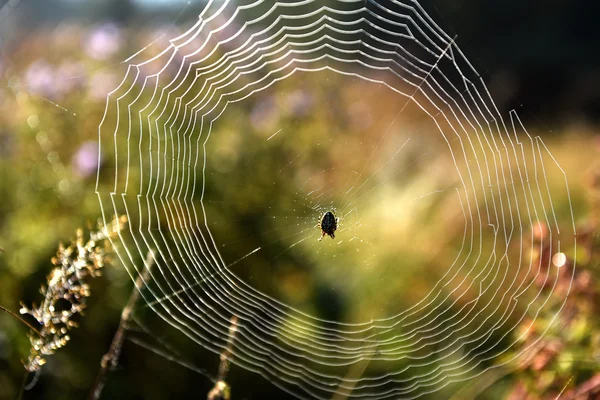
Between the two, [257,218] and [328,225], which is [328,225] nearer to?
[328,225]

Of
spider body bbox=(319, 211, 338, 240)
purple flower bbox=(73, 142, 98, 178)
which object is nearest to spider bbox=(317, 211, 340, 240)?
spider body bbox=(319, 211, 338, 240)

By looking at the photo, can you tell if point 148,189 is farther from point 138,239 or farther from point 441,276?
point 441,276

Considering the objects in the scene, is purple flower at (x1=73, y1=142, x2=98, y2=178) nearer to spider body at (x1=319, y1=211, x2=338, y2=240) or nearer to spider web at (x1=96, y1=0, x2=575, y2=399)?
spider web at (x1=96, y1=0, x2=575, y2=399)

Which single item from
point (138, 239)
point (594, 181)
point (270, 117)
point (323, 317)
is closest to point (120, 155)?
point (138, 239)

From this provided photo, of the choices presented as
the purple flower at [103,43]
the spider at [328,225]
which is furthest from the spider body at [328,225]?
the purple flower at [103,43]

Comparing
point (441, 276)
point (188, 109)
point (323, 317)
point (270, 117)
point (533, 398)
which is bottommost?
point (533, 398)

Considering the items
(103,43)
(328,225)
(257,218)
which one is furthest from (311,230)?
(103,43)

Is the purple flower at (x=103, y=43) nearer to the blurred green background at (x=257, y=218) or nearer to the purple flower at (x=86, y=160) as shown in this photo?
the blurred green background at (x=257, y=218)
